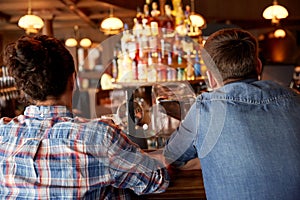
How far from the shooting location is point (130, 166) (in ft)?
3.95

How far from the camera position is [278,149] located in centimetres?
128

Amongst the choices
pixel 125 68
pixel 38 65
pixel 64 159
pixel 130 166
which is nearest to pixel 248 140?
pixel 130 166

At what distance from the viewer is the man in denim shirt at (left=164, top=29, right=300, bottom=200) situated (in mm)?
1272

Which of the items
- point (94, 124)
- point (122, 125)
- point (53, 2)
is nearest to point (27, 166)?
point (94, 124)

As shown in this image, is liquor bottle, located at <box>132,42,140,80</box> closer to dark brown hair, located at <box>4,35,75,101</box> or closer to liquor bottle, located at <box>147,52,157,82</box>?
liquor bottle, located at <box>147,52,157,82</box>

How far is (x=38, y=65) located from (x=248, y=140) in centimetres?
69

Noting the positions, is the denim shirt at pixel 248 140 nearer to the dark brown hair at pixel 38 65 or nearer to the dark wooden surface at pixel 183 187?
the dark wooden surface at pixel 183 187

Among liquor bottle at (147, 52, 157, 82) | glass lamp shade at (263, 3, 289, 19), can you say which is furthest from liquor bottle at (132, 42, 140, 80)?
glass lamp shade at (263, 3, 289, 19)

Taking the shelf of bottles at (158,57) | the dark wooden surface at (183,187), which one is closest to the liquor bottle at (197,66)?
the shelf of bottles at (158,57)

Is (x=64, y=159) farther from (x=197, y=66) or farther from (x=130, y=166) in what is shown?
(x=197, y=66)

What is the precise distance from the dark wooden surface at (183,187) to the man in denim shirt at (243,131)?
0.13 metres

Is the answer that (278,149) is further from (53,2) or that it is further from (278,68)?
(278,68)

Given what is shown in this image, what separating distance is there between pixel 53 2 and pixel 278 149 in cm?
630

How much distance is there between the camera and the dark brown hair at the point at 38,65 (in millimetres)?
1203
